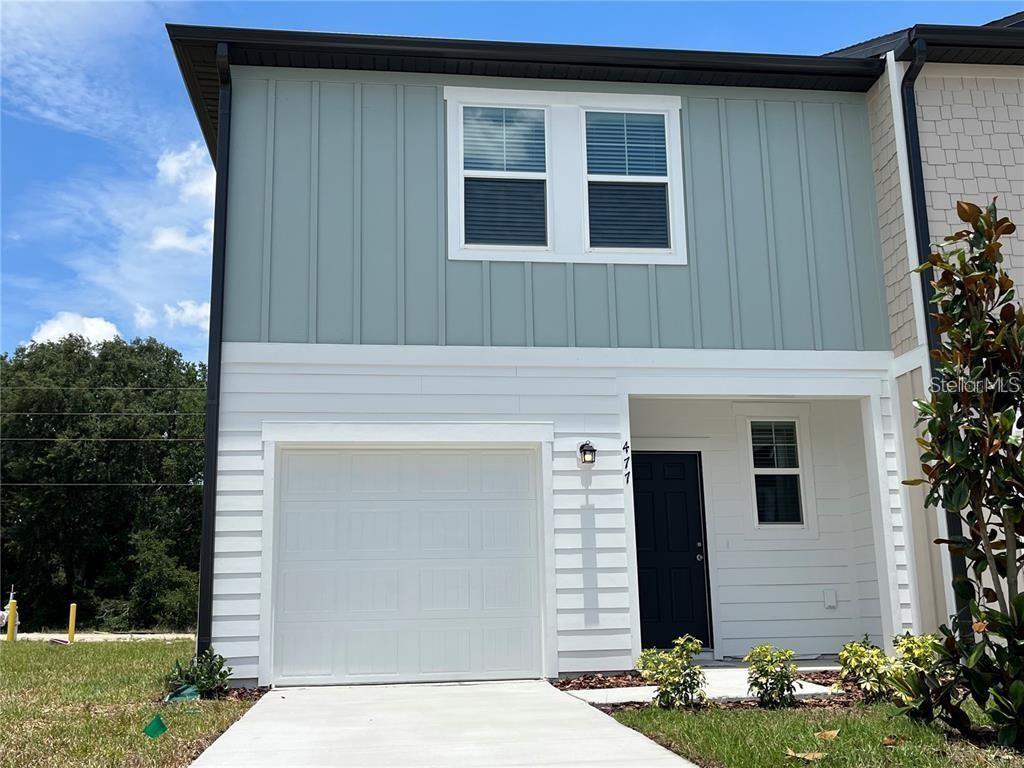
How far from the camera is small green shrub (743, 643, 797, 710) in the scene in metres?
6.67

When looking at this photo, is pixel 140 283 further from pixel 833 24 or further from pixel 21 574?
pixel 833 24

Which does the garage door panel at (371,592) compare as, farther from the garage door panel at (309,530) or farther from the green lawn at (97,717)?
the green lawn at (97,717)

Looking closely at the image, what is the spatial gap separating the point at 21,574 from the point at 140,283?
11.3 meters

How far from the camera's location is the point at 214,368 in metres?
8.16

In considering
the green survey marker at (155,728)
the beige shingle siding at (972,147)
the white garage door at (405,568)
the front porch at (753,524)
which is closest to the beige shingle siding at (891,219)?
the beige shingle siding at (972,147)

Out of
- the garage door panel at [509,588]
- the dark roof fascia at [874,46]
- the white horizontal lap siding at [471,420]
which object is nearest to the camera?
the white horizontal lap siding at [471,420]

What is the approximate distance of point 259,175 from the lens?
338 inches

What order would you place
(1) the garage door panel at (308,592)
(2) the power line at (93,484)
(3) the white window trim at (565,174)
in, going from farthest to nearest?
(2) the power line at (93,484), (3) the white window trim at (565,174), (1) the garage door panel at (308,592)

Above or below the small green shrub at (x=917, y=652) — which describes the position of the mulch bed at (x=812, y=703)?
Result: below

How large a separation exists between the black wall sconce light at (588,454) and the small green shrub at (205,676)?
329 centimetres

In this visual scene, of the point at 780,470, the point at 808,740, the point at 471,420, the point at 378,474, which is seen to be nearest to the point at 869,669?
the point at 808,740

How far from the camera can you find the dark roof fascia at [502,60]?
27.9 feet

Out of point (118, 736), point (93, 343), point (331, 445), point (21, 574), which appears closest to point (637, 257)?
point (331, 445)

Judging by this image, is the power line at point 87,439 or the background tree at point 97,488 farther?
the power line at point 87,439
